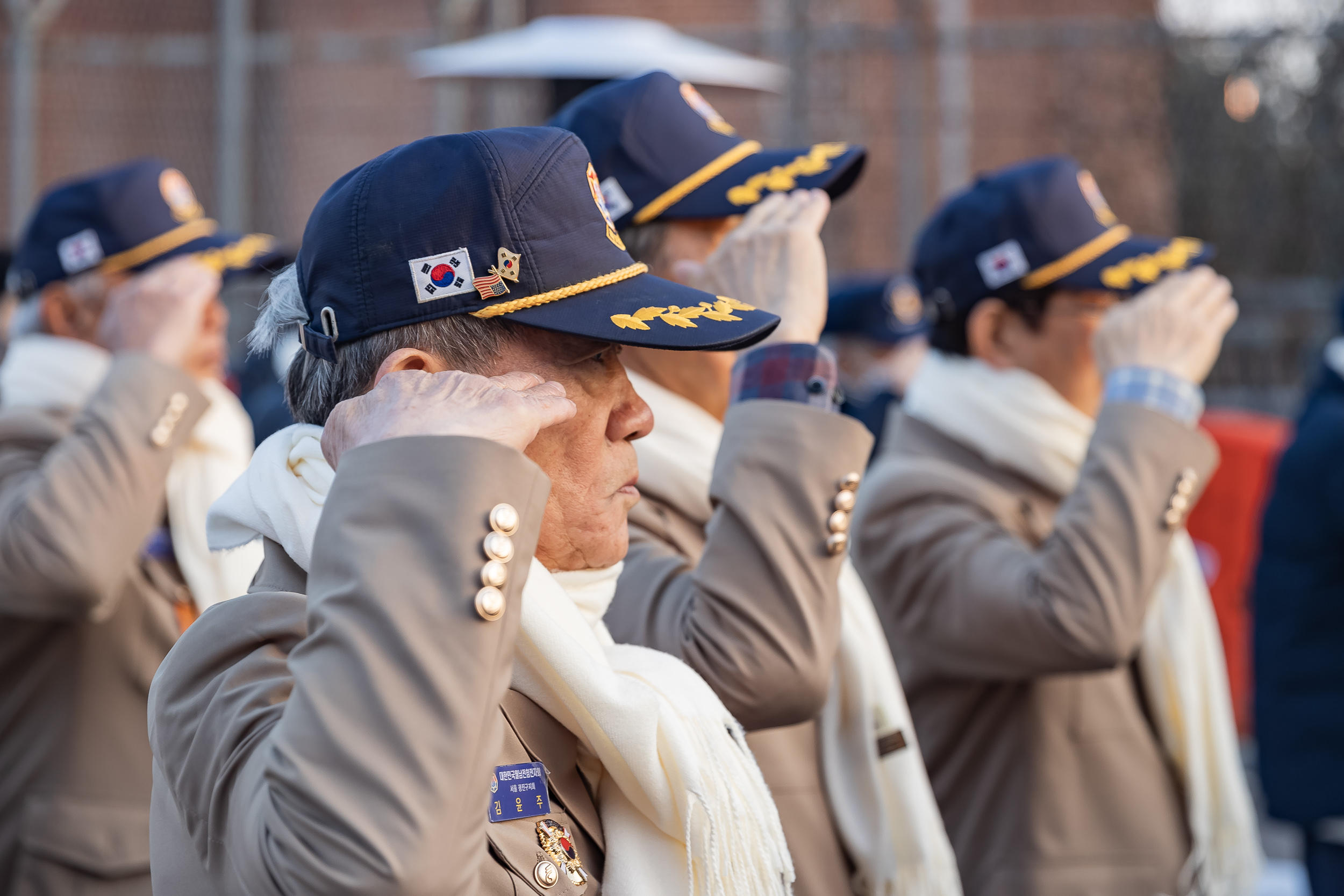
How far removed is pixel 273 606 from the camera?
58.2 inches

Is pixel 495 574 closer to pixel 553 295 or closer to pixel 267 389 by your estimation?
pixel 553 295

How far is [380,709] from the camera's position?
123cm

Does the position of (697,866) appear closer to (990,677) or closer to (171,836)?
(171,836)

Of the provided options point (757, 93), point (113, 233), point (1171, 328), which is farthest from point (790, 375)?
point (757, 93)

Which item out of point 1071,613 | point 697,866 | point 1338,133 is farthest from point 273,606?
point 1338,133

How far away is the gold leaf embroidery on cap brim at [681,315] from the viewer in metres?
1.54

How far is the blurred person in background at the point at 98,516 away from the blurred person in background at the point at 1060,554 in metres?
1.44

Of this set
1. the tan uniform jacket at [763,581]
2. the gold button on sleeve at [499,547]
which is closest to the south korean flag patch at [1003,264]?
the tan uniform jacket at [763,581]

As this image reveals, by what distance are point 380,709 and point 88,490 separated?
69.9 inches

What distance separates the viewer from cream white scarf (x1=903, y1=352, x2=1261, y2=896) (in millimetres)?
2879

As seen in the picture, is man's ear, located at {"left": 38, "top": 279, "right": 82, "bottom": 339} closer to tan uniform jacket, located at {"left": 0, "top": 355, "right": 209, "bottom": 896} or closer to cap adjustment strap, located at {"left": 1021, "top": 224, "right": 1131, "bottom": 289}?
tan uniform jacket, located at {"left": 0, "top": 355, "right": 209, "bottom": 896}

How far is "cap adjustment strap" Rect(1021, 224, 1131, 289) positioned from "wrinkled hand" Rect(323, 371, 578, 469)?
1838 millimetres

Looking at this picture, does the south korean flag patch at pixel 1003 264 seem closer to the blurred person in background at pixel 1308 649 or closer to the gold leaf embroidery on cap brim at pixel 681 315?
the blurred person in background at pixel 1308 649

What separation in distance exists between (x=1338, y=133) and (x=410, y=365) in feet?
22.4
